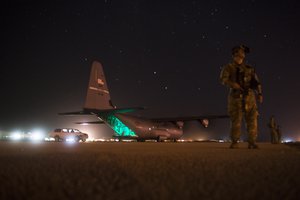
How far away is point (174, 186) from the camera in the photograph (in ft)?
6.40

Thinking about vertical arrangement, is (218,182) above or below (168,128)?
below

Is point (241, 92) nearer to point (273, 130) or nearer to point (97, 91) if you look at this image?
point (273, 130)

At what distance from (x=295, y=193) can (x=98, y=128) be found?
191 feet

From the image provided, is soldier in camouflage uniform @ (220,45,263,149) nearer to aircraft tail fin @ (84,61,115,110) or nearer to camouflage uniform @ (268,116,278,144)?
camouflage uniform @ (268,116,278,144)

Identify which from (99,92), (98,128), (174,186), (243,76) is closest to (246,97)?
(243,76)

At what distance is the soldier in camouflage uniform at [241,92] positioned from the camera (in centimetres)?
703

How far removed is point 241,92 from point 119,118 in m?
19.4

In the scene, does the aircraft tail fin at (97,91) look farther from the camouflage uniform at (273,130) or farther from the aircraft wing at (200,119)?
the camouflage uniform at (273,130)

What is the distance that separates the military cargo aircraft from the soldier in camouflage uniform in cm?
1444

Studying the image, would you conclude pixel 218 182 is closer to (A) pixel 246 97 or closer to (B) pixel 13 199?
(B) pixel 13 199

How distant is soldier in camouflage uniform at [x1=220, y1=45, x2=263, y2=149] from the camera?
703 cm

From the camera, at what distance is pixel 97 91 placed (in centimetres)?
2527

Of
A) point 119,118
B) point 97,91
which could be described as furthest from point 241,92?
point 119,118

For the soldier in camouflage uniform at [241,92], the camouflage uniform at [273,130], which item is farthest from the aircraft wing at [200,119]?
the soldier in camouflage uniform at [241,92]
